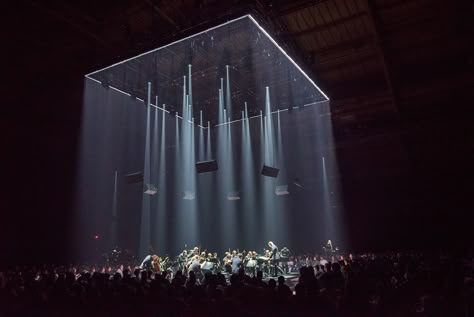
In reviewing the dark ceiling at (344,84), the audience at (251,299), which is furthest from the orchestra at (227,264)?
the audience at (251,299)

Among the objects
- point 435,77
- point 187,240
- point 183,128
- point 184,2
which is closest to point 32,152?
point 183,128

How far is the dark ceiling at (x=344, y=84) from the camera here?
7840 millimetres

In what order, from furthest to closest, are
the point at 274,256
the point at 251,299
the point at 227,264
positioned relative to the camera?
the point at 227,264, the point at 274,256, the point at 251,299

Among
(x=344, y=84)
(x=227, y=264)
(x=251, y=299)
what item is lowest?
(x=227, y=264)

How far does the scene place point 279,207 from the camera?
1888 cm

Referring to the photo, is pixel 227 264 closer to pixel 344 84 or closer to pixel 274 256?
pixel 274 256

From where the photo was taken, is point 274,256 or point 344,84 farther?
point 344,84

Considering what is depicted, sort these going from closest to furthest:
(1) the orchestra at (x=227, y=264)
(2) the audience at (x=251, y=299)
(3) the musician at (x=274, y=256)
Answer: (2) the audience at (x=251, y=299)
(1) the orchestra at (x=227, y=264)
(3) the musician at (x=274, y=256)

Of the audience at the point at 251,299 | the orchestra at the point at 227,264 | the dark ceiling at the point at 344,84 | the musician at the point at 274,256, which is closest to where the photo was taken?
the audience at the point at 251,299

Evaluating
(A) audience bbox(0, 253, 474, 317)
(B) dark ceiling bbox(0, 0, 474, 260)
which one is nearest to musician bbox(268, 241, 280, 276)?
(B) dark ceiling bbox(0, 0, 474, 260)

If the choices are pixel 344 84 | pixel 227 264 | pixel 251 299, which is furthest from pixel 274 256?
pixel 251 299

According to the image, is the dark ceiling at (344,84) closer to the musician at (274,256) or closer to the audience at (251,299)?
the audience at (251,299)

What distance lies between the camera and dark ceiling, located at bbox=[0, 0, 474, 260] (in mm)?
7840

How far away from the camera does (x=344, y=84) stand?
39.9 feet
